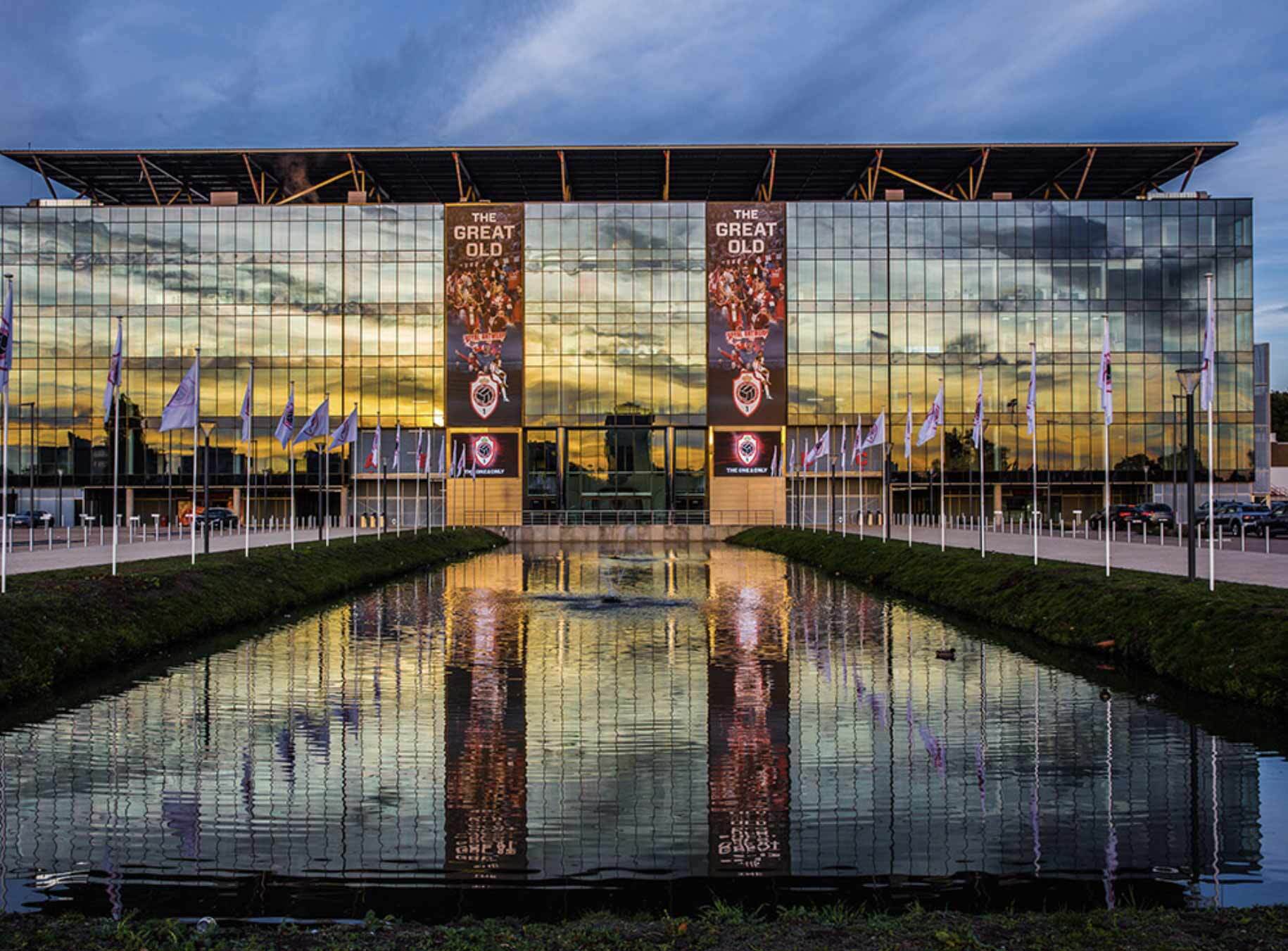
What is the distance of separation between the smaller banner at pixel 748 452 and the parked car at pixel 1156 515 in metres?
27.4

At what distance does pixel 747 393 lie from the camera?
92.8 meters

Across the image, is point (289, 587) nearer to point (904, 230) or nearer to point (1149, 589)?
point (1149, 589)

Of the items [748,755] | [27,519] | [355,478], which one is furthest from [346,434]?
[27,519]

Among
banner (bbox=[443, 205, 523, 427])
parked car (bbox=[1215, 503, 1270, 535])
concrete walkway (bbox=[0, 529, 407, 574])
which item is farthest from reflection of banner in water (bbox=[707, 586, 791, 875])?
banner (bbox=[443, 205, 523, 427])

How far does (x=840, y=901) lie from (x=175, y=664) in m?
15.9

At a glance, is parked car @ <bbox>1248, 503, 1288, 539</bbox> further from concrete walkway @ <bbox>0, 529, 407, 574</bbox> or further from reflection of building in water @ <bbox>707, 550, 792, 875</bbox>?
concrete walkway @ <bbox>0, 529, 407, 574</bbox>

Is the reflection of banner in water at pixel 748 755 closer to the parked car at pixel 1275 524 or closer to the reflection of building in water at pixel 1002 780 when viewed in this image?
the reflection of building in water at pixel 1002 780

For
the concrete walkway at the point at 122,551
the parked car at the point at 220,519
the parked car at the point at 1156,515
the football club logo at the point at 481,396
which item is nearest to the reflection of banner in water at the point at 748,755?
the concrete walkway at the point at 122,551

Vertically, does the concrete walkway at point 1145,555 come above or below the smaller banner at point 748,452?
below

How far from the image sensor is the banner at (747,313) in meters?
92.4

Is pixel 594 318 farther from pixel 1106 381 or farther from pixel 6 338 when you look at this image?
pixel 6 338

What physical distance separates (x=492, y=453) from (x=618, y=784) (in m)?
81.5

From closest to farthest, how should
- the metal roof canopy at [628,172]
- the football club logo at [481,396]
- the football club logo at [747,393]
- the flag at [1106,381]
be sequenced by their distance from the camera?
the flag at [1106,381] < the metal roof canopy at [628,172] < the football club logo at [481,396] < the football club logo at [747,393]

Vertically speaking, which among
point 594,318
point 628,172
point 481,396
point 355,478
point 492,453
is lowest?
point 355,478
